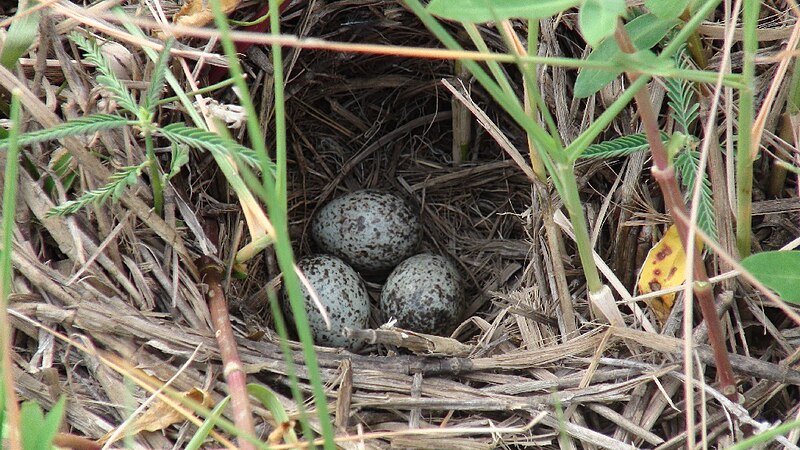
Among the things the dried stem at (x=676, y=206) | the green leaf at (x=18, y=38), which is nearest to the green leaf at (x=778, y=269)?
the dried stem at (x=676, y=206)

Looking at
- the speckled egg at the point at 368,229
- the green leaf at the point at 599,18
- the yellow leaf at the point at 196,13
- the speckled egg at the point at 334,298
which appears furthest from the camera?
the speckled egg at the point at 368,229

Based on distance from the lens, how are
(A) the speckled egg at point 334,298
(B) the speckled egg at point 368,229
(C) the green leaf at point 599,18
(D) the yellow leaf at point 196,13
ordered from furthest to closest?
1. (B) the speckled egg at point 368,229
2. (A) the speckled egg at point 334,298
3. (D) the yellow leaf at point 196,13
4. (C) the green leaf at point 599,18

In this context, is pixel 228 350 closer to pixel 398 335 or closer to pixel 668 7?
pixel 398 335

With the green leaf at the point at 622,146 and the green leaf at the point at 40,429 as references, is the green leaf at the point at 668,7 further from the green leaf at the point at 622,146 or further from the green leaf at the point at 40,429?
the green leaf at the point at 40,429

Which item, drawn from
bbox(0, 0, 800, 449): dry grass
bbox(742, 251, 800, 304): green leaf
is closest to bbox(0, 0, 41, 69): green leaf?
bbox(0, 0, 800, 449): dry grass

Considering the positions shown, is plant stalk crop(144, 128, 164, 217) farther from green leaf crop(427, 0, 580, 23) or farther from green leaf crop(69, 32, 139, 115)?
green leaf crop(427, 0, 580, 23)

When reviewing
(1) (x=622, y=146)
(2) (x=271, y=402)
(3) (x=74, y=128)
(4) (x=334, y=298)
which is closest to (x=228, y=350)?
(2) (x=271, y=402)

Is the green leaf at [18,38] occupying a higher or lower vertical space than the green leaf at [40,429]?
higher
